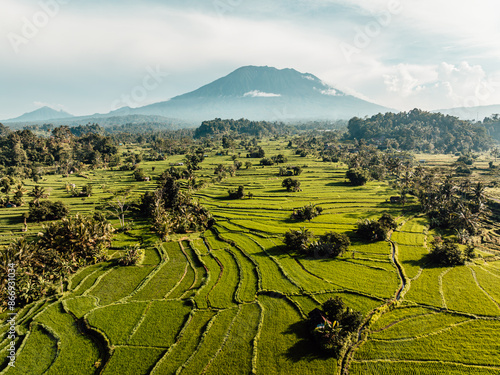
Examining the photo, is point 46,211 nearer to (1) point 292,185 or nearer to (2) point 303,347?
(2) point 303,347

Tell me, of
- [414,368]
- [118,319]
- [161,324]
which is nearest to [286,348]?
[414,368]

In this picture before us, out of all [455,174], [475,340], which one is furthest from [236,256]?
[455,174]

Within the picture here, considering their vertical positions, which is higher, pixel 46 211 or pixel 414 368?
pixel 46 211

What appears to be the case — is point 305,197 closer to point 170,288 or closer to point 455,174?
point 170,288

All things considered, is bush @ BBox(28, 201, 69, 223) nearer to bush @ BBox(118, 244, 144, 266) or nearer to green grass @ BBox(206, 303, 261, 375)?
bush @ BBox(118, 244, 144, 266)

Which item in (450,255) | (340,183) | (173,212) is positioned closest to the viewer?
(450,255)

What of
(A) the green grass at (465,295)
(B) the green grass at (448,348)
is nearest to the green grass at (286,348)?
(B) the green grass at (448,348)
